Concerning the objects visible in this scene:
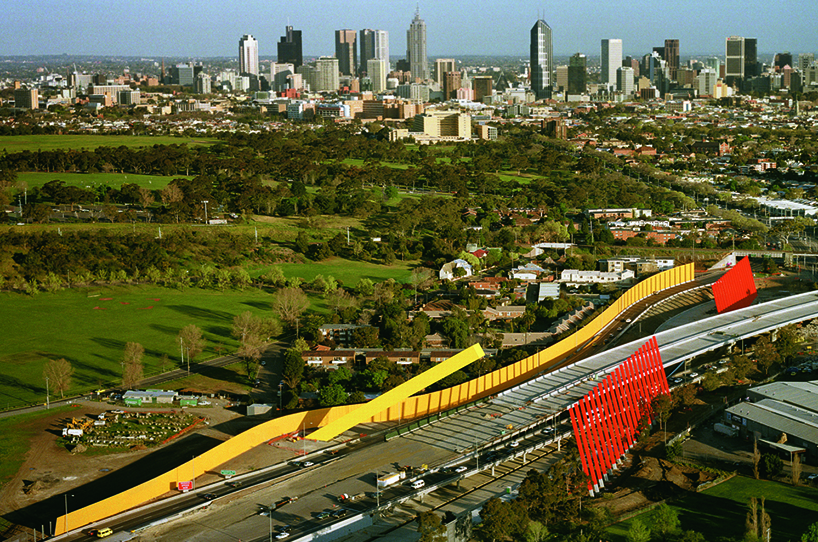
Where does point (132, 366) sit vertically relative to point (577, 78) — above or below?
below

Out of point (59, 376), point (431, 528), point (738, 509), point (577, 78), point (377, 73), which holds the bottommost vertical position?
point (738, 509)

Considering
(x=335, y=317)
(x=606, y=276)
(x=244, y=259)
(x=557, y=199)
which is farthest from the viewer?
(x=557, y=199)

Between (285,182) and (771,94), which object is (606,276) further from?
(771,94)

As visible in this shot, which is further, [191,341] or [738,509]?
[191,341]

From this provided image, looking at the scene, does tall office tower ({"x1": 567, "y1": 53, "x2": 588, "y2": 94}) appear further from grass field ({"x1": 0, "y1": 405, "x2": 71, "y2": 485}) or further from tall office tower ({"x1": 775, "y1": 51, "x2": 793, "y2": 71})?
grass field ({"x1": 0, "y1": 405, "x2": 71, "y2": 485})

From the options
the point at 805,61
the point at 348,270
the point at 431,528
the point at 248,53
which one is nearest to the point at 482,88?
the point at 805,61

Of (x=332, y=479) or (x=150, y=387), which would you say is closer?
(x=332, y=479)

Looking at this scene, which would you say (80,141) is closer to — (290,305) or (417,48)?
(290,305)

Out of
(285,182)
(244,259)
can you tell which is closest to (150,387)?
(244,259)
